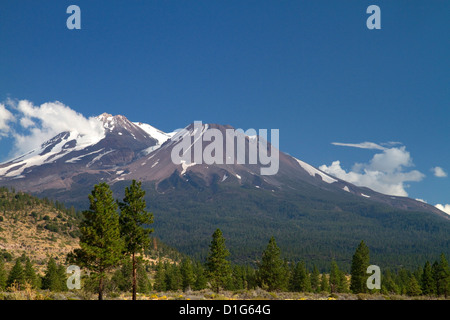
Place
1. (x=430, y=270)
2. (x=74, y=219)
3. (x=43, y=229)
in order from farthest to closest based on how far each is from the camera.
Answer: (x=74, y=219) → (x=43, y=229) → (x=430, y=270)

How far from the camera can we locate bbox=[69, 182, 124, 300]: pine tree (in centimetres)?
3097

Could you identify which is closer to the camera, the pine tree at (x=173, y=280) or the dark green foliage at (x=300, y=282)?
the pine tree at (x=173, y=280)

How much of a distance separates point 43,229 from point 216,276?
9482 centimetres

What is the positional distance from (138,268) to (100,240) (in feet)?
20.2

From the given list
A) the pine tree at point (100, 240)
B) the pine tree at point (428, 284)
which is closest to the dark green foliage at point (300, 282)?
the pine tree at point (428, 284)

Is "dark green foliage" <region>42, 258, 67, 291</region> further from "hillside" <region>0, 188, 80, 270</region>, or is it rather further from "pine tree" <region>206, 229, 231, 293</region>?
"hillside" <region>0, 188, 80, 270</region>

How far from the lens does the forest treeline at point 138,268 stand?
31594 mm

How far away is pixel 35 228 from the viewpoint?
123125 mm

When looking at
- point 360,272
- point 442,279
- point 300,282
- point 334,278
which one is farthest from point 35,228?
point 442,279

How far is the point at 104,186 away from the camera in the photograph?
33500mm

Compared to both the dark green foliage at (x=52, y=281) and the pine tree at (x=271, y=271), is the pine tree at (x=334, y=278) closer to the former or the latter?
the pine tree at (x=271, y=271)

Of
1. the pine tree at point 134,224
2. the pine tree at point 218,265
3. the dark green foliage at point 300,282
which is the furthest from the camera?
the dark green foliage at point 300,282
